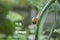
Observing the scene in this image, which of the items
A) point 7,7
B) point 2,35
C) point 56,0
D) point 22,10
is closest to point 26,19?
point 22,10

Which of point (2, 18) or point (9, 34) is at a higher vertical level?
point (2, 18)

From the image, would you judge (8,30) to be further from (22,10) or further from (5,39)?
(22,10)

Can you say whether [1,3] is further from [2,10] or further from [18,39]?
[18,39]

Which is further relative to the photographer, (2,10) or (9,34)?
(2,10)

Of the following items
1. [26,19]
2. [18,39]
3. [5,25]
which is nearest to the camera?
[18,39]

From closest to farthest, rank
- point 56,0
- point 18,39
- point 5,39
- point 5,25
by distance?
point 56,0 → point 18,39 → point 5,39 → point 5,25

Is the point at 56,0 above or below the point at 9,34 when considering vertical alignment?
below

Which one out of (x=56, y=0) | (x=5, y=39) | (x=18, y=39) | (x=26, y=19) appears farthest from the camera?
(x=26, y=19)

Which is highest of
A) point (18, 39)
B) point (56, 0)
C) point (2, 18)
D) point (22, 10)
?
point (22, 10)

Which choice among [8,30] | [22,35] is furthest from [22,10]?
[22,35]
